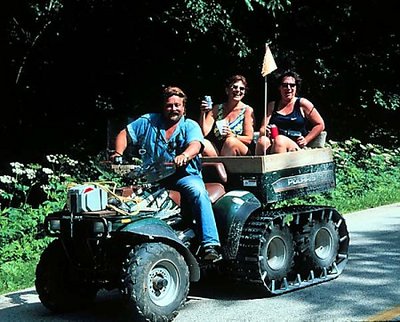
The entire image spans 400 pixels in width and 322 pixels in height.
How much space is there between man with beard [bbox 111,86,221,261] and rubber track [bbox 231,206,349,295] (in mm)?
371

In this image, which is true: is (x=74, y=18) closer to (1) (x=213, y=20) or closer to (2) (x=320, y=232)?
(1) (x=213, y=20)

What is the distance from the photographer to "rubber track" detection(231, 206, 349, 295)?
701cm

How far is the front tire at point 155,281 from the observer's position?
5898mm

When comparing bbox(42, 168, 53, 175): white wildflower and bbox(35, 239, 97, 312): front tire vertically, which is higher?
bbox(42, 168, 53, 175): white wildflower

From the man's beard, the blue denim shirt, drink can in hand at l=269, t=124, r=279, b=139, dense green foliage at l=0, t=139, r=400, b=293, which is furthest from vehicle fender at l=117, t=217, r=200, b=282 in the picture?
drink can in hand at l=269, t=124, r=279, b=139

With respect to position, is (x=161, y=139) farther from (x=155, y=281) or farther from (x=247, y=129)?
(x=247, y=129)

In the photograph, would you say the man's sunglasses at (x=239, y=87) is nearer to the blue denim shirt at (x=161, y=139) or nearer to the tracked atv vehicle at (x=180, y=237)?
the tracked atv vehicle at (x=180, y=237)

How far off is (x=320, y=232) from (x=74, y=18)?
1005cm

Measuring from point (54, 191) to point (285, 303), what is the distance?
447 centimetres

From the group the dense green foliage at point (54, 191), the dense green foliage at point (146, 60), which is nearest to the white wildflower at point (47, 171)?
the dense green foliage at point (54, 191)

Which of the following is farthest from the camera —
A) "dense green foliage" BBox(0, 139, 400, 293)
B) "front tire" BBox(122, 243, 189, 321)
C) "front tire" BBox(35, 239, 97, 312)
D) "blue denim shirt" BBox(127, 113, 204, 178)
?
"dense green foliage" BBox(0, 139, 400, 293)

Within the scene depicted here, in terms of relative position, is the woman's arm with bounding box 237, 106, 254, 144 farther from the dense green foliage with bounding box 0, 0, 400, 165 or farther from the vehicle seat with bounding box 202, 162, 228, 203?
the dense green foliage with bounding box 0, 0, 400, 165

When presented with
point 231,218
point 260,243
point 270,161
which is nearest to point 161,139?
point 231,218

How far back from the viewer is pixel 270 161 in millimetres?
7367
